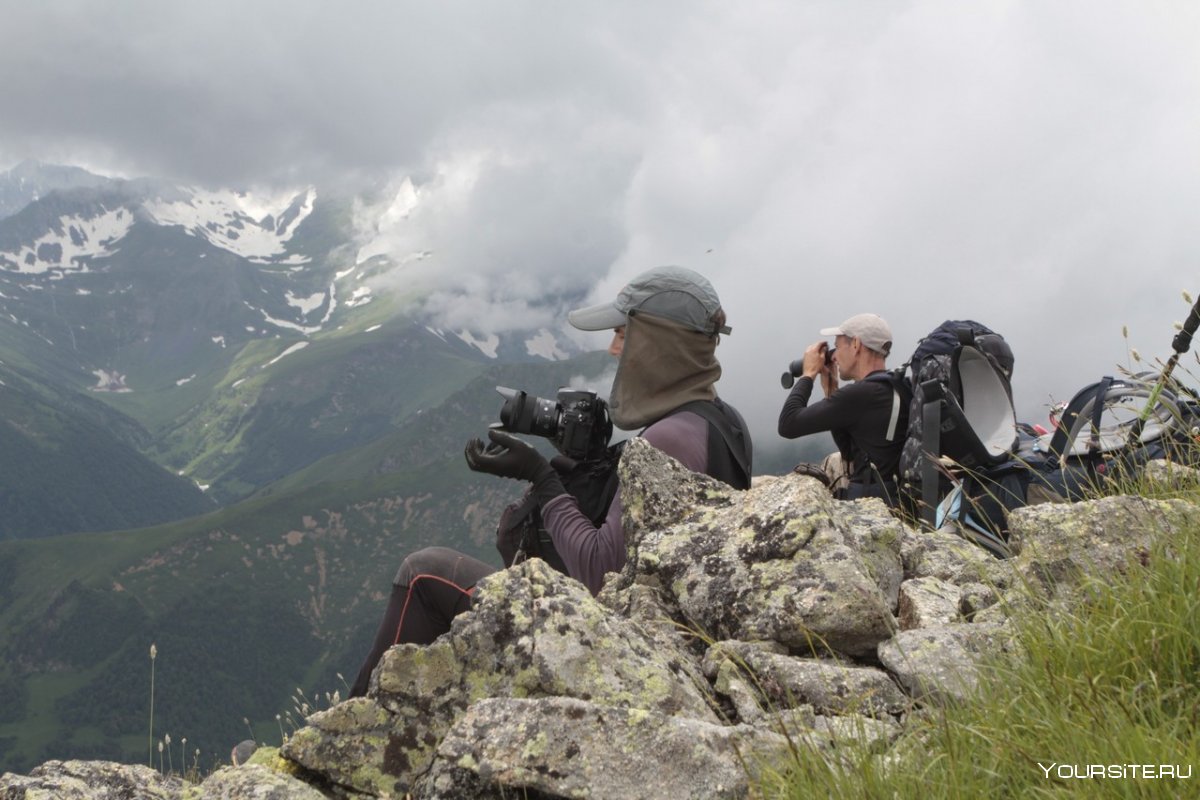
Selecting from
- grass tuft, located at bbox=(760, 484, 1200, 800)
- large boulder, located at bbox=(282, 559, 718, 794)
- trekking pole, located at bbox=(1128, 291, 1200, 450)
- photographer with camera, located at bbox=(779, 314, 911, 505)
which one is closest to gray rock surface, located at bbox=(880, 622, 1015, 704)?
grass tuft, located at bbox=(760, 484, 1200, 800)

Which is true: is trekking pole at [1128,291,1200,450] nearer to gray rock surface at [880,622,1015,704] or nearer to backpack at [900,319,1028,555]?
gray rock surface at [880,622,1015,704]

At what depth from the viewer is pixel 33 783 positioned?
Answer: 141 inches

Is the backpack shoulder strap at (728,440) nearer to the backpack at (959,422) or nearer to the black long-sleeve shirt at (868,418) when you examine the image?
the backpack at (959,422)

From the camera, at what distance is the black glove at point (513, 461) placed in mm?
5867

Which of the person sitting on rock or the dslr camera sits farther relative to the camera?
the dslr camera

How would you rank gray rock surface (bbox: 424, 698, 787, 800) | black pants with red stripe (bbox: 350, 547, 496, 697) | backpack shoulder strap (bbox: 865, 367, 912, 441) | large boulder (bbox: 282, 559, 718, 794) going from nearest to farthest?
gray rock surface (bbox: 424, 698, 787, 800)
large boulder (bbox: 282, 559, 718, 794)
black pants with red stripe (bbox: 350, 547, 496, 697)
backpack shoulder strap (bbox: 865, 367, 912, 441)

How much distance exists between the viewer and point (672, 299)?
640cm

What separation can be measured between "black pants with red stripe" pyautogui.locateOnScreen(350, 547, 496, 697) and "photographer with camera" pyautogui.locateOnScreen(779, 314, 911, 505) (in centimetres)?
469

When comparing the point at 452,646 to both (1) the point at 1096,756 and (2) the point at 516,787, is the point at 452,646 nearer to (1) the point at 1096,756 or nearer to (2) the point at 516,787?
(2) the point at 516,787

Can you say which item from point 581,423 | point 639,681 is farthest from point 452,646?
point 581,423

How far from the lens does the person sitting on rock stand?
232 inches

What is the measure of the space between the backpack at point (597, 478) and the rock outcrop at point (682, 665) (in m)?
0.80

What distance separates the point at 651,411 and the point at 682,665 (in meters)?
2.39

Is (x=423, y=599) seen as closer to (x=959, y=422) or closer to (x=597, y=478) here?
(x=597, y=478)
